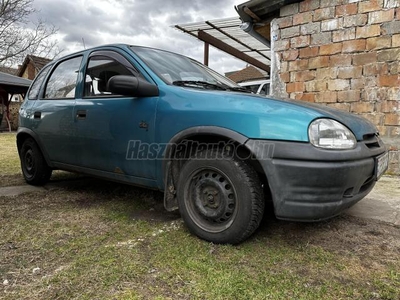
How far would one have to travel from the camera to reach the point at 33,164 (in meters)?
4.22

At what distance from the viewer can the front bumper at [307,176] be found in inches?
79.7

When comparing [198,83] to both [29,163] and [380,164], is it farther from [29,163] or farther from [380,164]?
[29,163]

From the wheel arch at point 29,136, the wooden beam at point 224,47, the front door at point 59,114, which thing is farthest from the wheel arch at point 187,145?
the wooden beam at point 224,47

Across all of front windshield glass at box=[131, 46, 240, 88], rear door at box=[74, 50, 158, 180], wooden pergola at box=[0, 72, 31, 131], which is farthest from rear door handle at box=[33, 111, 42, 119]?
wooden pergola at box=[0, 72, 31, 131]

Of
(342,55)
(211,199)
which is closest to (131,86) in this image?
(211,199)

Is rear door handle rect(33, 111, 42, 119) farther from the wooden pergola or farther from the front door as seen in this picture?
the wooden pergola

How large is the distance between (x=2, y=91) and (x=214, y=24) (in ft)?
46.6

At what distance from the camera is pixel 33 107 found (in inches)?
160

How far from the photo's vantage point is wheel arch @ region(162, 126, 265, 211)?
2258 mm

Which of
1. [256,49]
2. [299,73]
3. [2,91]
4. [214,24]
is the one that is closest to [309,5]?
[299,73]

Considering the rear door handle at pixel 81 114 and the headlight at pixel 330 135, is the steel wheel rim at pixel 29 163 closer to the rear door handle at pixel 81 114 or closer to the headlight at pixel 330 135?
the rear door handle at pixel 81 114

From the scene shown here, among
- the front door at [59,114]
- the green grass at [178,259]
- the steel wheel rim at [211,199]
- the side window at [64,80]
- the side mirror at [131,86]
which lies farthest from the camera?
the side window at [64,80]

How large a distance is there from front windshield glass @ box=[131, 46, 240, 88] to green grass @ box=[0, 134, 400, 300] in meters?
1.34

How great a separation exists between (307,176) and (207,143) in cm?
81
